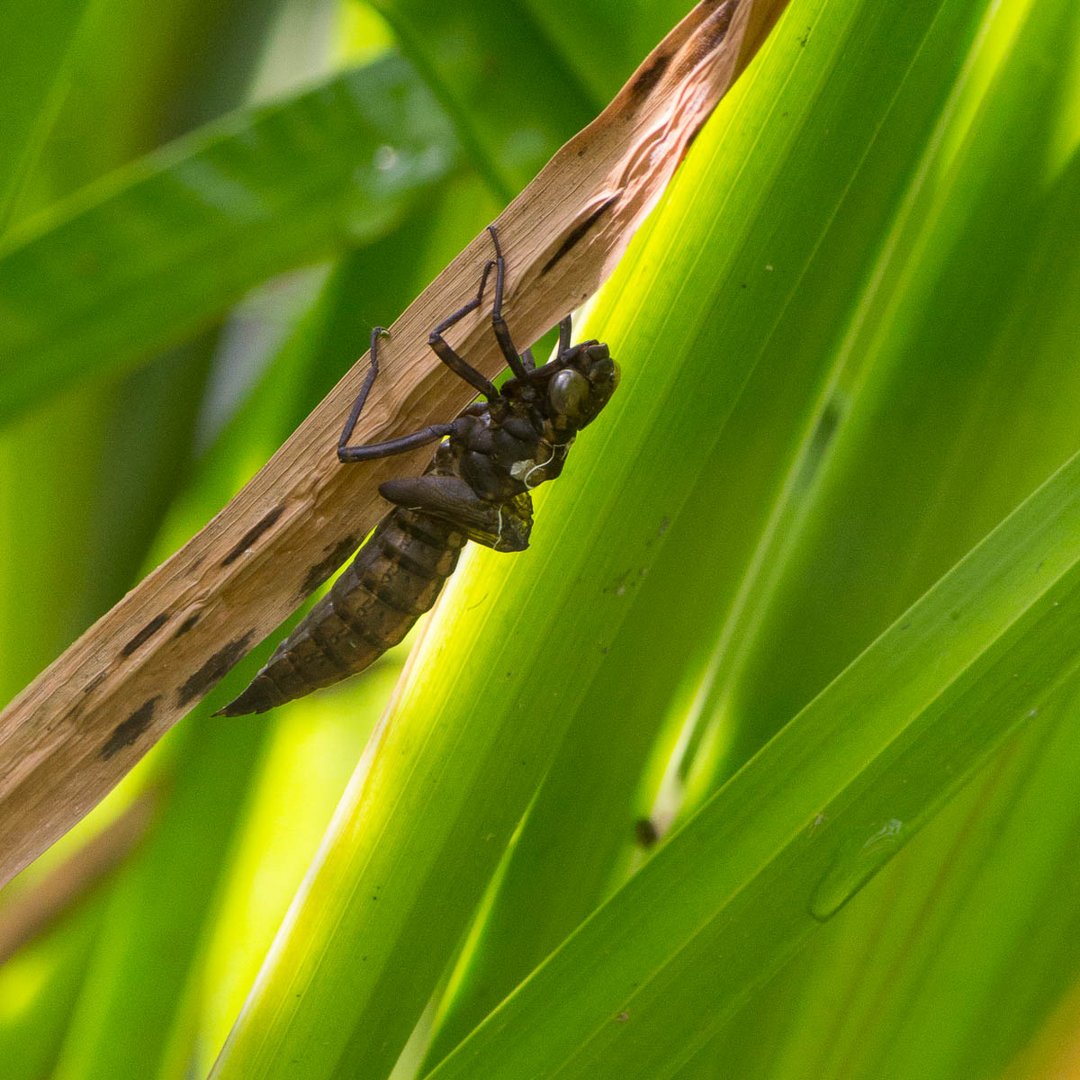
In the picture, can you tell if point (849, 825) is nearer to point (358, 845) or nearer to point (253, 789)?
point (358, 845)

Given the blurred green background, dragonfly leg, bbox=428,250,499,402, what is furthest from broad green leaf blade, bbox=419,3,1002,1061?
dragonfly leg, bbox=428,250,499,402

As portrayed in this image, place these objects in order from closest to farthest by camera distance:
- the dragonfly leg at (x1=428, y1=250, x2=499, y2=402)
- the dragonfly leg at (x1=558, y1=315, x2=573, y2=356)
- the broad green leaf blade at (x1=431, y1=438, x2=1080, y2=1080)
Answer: the broad green leaf blade at (x1=431, y1=438, x2=1080, y2=1080) → the dragonfly leg at (x1=428, y1=250, x2=499, y2=402) → the dragonfly leg at (x1=558, y1=315, x2=573, y2=356)

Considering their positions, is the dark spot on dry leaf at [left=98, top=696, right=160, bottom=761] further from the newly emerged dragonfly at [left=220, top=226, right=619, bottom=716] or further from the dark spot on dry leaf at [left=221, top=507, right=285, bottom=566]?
the newly emerged dragonfly at [left=220, top=226, right=619, bottom=716]

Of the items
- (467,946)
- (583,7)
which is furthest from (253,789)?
(583,7)

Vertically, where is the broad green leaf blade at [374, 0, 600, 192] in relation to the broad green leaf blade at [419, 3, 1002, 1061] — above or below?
above

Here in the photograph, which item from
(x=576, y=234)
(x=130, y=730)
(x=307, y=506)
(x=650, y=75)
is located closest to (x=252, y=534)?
(x=307, y=506)

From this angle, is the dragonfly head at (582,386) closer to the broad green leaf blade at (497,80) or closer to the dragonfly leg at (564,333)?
the dragonfly leg at (564,333)

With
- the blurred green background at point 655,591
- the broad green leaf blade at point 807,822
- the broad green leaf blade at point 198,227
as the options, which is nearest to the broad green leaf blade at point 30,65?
the blurred green background at point 655,591
